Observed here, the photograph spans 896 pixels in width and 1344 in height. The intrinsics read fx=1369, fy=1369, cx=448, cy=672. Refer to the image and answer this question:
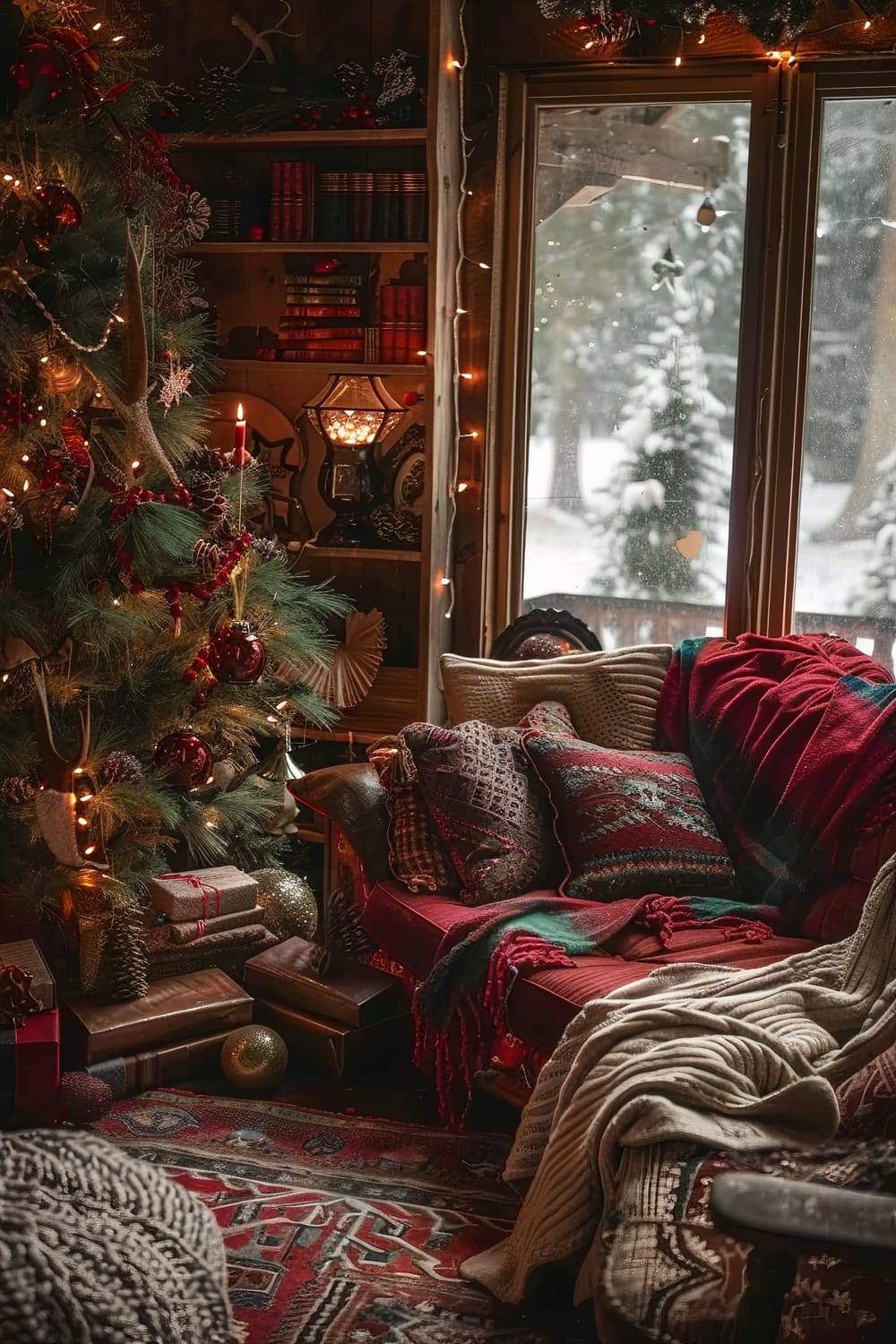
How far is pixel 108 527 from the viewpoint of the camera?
312 cm

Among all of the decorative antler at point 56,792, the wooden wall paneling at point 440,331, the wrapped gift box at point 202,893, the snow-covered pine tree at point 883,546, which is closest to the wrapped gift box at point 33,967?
the decorative antler at point 56,792

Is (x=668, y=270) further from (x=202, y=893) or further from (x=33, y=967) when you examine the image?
(x=33, y=967)

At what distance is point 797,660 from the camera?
3.00 m

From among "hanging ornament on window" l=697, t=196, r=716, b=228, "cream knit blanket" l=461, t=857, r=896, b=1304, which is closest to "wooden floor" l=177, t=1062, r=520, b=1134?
"cream knit blanket" l=461, t=857, r=896, b=1304

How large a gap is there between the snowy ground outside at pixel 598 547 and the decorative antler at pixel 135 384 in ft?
3.41

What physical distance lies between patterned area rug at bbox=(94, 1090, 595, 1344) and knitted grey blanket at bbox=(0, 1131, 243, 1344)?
47cm

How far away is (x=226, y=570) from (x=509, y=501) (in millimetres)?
875

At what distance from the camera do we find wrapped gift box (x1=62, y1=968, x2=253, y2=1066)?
111 inches

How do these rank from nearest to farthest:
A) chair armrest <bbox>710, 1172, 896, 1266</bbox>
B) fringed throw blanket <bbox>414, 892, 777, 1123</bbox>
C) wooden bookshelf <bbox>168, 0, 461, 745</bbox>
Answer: chair armrest <bbox>710, 1172, 896, 1266</bbox> → fringed throw blanket <bbox>414, 892, 777, 1123</bbox> → wooden bookshelf <bbox>168, 0, 461, 745</bbox>

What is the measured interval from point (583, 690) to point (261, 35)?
1987 mm

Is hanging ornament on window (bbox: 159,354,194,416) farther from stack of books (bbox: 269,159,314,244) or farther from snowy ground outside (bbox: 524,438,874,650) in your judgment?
snowy ground outside (bbox: 524,438,874,650)

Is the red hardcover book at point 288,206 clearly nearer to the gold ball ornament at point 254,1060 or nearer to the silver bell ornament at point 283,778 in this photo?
the silver bell ornament at point 283,778

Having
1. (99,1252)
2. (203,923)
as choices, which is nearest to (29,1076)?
(203,923)

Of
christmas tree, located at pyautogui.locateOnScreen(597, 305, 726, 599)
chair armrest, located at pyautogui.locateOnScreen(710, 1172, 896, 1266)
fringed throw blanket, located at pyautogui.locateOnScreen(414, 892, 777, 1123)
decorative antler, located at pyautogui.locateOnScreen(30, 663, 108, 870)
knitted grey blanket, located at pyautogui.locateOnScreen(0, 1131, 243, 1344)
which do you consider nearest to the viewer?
chair armrest, located at pyautogui.locateOnScreen(710, 1172, 896, 1266)
